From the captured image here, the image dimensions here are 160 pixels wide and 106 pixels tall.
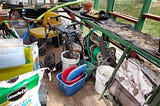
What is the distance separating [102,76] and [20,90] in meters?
1.28

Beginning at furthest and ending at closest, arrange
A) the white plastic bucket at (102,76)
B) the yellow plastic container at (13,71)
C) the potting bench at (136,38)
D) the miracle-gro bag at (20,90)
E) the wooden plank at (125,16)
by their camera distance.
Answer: the wooden plank at (125,16) < the white plastic bucket at (102,76) < the potting bench at (136,38) < the yellow plastic container at (13,71) < the miracle-gro bag at (20,90)

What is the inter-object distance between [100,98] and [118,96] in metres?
0.29

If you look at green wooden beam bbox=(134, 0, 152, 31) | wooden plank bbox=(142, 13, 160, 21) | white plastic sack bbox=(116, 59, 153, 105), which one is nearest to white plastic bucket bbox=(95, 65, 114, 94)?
white plastic sack bbox=(116, 59, 153, 105)

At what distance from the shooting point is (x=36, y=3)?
3031 mm

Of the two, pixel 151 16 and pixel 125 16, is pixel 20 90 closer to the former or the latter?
pixel 151 16

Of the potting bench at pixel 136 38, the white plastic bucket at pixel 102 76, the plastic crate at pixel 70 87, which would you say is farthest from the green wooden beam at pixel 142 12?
the plastic crate at pixel 70 87

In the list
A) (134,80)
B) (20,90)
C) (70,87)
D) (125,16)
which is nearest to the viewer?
(20,90)

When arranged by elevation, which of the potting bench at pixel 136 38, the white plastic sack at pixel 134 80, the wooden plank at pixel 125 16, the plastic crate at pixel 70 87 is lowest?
the plastic crate at pixel 70 87

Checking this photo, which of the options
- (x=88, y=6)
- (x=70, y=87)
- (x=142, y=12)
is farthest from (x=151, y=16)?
(x=70, y=87)

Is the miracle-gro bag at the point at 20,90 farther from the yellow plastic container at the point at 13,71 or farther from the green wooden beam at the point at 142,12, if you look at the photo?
the green wooden beam at the point at 142,12

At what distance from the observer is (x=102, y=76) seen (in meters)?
1.90

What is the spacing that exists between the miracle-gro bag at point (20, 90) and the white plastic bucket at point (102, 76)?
3.70 ft

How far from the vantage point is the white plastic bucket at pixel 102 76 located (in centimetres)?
189

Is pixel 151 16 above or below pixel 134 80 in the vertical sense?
above
